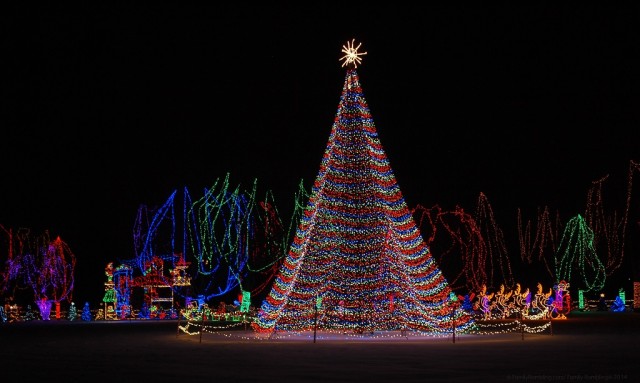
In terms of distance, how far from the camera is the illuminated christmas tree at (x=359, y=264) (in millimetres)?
21734

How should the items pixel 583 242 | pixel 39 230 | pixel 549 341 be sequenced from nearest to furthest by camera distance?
pixel 549 341, pixel 583 242, pixel 39 230

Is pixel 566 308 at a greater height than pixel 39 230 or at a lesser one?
lesser

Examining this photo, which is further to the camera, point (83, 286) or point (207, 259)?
point (83, 286)

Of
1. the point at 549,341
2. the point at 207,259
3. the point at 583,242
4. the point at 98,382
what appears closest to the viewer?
the point at 98,382

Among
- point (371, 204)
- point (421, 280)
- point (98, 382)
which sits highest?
point (371, 204)

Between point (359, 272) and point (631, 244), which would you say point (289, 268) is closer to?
point (359, 272)

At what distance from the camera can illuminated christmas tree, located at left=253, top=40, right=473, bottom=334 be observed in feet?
71.3

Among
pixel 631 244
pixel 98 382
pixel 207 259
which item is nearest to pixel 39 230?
pixel 207 259

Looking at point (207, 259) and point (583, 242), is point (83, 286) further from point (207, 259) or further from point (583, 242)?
point (583, 242)

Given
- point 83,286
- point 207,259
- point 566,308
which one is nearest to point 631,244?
point 566,308

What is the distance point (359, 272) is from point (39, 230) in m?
33.8

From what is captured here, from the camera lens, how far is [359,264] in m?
21.7

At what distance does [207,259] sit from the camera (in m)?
43.2

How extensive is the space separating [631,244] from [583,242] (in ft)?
9.78
